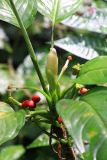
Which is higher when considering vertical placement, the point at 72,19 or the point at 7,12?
the point at 7,12

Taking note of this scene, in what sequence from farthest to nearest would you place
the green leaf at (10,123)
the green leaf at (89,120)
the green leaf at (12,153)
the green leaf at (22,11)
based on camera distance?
1. the green leaf at (12,153)
2. the green leaf at (22,11)
3. the green leaf at (10,123)
4. the green leaf at (89,120)

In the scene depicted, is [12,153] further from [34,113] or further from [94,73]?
[94,73]

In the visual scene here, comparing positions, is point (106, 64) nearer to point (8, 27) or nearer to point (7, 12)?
point (7, 12)

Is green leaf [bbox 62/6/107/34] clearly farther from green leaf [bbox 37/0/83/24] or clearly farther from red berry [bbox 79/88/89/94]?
red berry [bbox 79/88/89/94]

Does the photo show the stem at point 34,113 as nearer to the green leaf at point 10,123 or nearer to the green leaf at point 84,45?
the green leaf at point 10,123

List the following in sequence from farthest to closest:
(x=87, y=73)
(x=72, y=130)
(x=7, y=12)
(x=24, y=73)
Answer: (x=24, y=73) < (x=7, y=12) < (x=87, y=73) < (x=72, y=130)

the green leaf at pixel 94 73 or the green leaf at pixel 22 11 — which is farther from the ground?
the green leaf at pixel 22 11

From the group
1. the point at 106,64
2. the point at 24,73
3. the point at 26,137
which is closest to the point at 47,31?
the point at 24,73

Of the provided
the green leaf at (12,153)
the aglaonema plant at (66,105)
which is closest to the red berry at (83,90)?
the aglaonema plant at (66,105)
